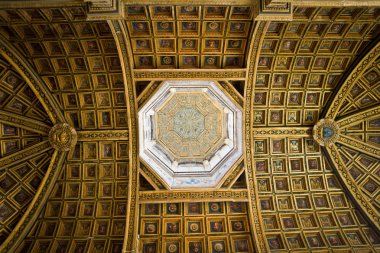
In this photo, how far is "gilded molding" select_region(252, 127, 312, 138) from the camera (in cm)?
1731

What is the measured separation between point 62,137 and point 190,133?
760 centimetres

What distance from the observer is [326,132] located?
55.9 ft

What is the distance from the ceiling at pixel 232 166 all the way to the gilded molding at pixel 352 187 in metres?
0.07

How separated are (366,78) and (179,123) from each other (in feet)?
36.3

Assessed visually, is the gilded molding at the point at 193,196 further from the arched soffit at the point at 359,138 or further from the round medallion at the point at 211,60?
the round medallion at the point at 211,60

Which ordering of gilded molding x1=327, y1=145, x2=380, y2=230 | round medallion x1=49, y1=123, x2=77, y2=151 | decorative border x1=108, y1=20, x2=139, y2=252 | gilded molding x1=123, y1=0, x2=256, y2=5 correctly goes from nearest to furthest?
1. gilded molding x1=123, y1=0, x2=256, y2=5
2. decorative border x1=108, y1=20, x2=139, y2=252
3. round medallion x1=49, y1=123, x2=77, y2=151
4. gilded molding x1=327, y1=145, x2=380, y2=230

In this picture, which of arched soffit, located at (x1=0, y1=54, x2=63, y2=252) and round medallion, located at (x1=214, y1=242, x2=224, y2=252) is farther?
round medallion, located at (x1=214, y1=242, x2=224, y2=252)

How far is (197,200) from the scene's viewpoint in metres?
16.9

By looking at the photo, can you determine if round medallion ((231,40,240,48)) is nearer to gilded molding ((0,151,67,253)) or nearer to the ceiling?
the ceiling

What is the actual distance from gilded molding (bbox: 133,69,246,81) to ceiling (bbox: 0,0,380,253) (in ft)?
0.18

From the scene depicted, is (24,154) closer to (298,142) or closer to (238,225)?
(238,225)

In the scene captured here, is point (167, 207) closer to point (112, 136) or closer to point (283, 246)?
point (112, 136)

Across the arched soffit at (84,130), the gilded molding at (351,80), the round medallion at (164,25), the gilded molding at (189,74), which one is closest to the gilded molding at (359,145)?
the gilded molding at (351,80)

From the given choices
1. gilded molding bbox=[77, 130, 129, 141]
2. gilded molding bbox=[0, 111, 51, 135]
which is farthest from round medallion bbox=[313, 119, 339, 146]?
gilded molding bbox=[0, 111, 51, 135]
